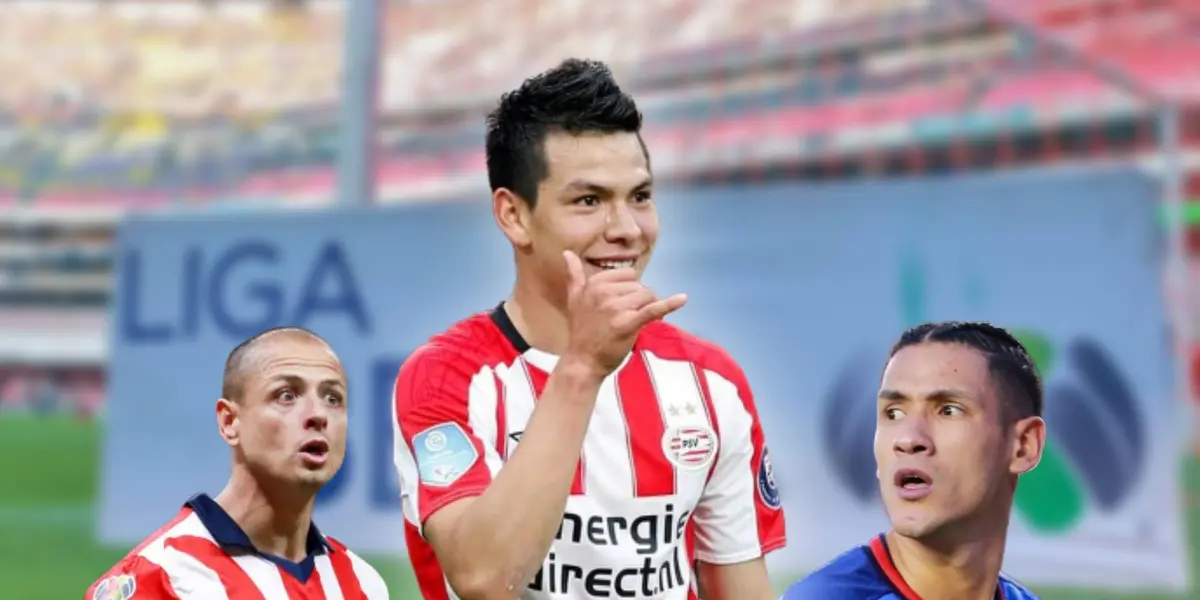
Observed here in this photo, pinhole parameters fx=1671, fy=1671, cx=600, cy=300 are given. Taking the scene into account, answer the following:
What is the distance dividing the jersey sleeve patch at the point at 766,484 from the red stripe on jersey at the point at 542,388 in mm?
372

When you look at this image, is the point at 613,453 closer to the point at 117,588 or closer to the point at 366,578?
the point at 366,578

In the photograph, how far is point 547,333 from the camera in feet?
8.82

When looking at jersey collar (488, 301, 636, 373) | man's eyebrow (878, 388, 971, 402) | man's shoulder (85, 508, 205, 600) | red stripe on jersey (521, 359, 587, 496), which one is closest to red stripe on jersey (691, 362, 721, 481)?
jersey collar (488, 301, 636, 373)

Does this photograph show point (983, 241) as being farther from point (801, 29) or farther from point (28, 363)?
point (28, 363)

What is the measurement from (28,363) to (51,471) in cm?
898

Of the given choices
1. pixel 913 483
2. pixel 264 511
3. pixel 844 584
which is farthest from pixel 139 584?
pixel 913 483

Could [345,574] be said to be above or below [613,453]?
below

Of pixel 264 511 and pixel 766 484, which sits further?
pixel 264 511

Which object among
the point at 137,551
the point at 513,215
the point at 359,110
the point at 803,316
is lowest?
the point at 137,551

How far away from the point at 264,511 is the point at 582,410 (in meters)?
1.04

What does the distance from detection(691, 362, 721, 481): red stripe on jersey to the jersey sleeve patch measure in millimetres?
127

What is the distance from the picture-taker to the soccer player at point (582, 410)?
8.06 ft

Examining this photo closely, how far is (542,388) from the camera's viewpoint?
2.64 meters

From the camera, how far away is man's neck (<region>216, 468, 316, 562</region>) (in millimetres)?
3100
